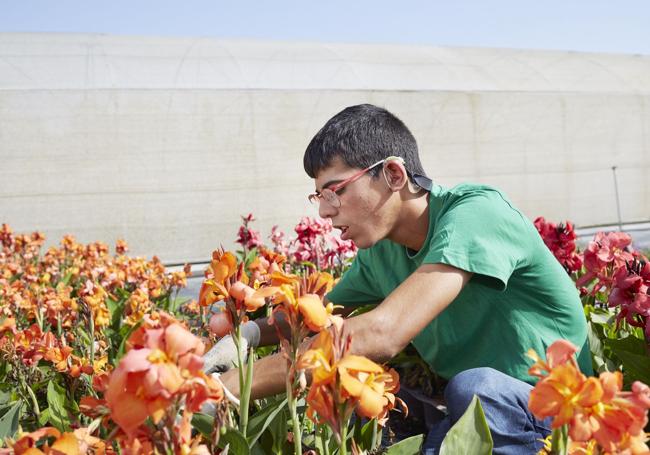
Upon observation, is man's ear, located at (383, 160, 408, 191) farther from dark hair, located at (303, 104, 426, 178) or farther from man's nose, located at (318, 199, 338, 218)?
man's nose, located at (318, 199, 338, 218)

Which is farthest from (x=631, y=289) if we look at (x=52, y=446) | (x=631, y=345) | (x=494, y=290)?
(x=52, y=446)

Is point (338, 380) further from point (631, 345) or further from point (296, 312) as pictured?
point (631, 345)

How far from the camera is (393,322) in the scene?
1653mm

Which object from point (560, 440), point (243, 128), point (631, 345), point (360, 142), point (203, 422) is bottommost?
point (631, 345)

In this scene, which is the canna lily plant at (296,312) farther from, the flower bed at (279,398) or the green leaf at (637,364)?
the green leaf at (637,364)

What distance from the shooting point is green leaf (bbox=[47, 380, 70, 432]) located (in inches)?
71.9

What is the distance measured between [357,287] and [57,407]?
1144mm

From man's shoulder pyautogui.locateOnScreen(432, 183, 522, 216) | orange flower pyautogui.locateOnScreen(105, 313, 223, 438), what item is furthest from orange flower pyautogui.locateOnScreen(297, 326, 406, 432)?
man's shoulder pyautogui.locateOnScreen(432, 183, 522, 216)

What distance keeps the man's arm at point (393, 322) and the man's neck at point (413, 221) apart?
0.40 meters

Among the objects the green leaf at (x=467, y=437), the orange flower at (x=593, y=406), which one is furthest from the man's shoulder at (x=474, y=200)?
the orange flower at (x=593, y=406)

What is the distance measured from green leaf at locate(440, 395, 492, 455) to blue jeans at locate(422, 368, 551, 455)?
66 centimetres

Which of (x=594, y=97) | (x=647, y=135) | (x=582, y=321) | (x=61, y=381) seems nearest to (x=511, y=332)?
(x=582, y=321)

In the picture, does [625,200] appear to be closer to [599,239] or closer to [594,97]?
[594,97]

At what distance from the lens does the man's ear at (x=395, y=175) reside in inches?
82.8
